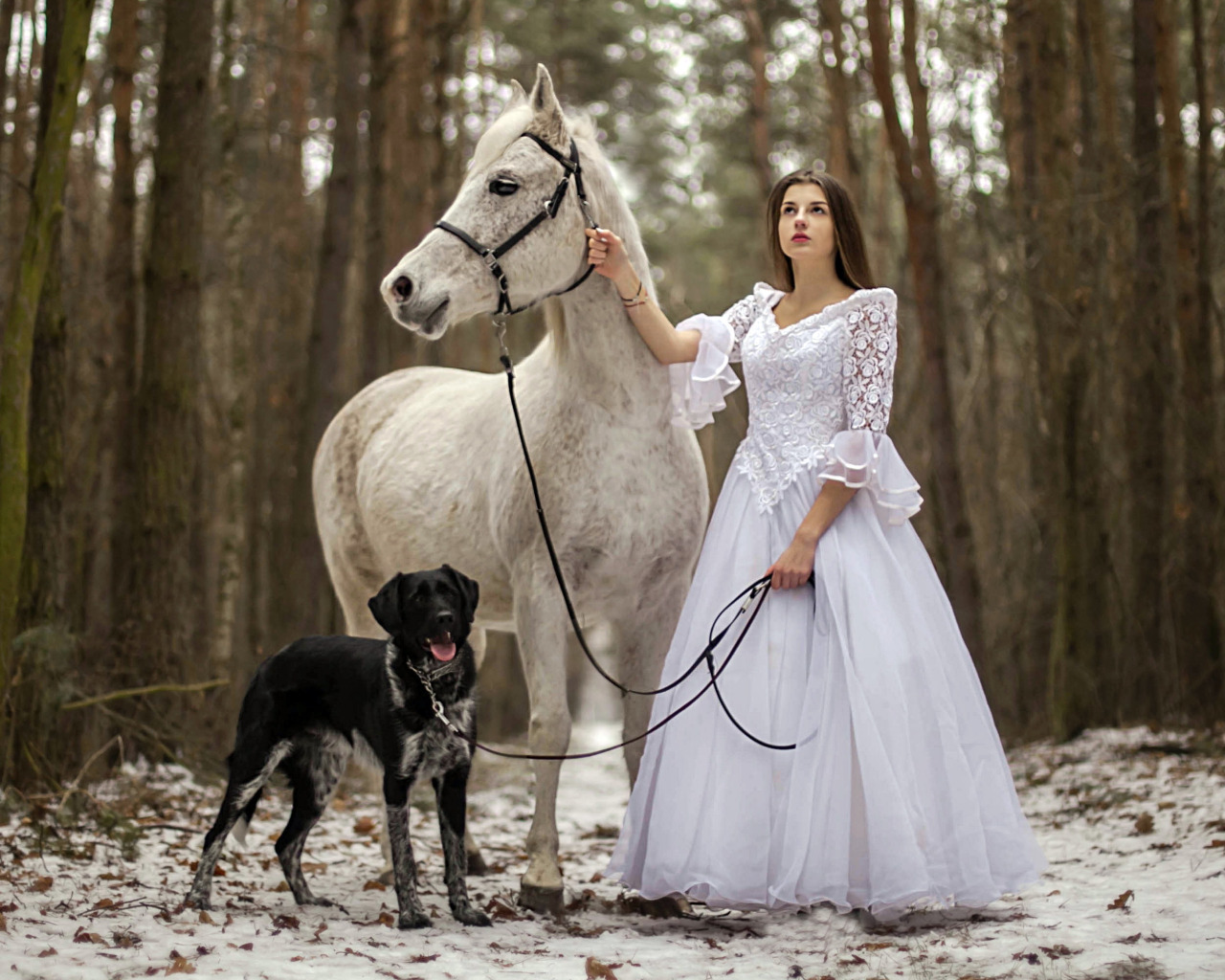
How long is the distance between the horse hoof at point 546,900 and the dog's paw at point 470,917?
27cm

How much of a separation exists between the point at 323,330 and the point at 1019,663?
22.7 ft

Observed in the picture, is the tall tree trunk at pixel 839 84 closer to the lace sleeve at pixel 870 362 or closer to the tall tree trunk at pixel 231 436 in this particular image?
the lace sleeve at pixel 870 362

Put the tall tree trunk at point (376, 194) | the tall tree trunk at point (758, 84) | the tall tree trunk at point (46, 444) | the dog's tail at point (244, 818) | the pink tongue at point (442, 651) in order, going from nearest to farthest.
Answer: the pink tongue at point (442, 651), the dog's tail at point (244, 818), the tall tree trunk at point (46, 444), the tall tree trunk at point (376, 194), the tall tree trunk at point (758, 84)

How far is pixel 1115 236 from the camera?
8641mm

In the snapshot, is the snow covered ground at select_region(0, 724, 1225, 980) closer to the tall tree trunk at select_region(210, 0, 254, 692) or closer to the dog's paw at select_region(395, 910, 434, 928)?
the dog's paw at select_region(395, 910, 434, 928)

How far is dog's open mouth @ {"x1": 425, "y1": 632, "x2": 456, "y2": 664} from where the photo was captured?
375 cm

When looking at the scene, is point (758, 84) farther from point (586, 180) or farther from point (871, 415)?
point (871, 415)

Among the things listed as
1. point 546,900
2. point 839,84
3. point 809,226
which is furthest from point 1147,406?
point 546,900

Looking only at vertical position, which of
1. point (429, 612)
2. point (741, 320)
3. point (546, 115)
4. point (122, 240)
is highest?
point (122, 240)

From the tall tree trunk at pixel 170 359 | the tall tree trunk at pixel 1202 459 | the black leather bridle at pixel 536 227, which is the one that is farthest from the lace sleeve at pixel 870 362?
the tall tree trunk at pixel 170 359

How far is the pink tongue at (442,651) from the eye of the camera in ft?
12.3

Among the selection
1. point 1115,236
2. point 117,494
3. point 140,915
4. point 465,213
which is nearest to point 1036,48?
point 1115,236

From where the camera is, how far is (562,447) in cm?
452

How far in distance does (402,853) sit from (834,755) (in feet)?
4.88
